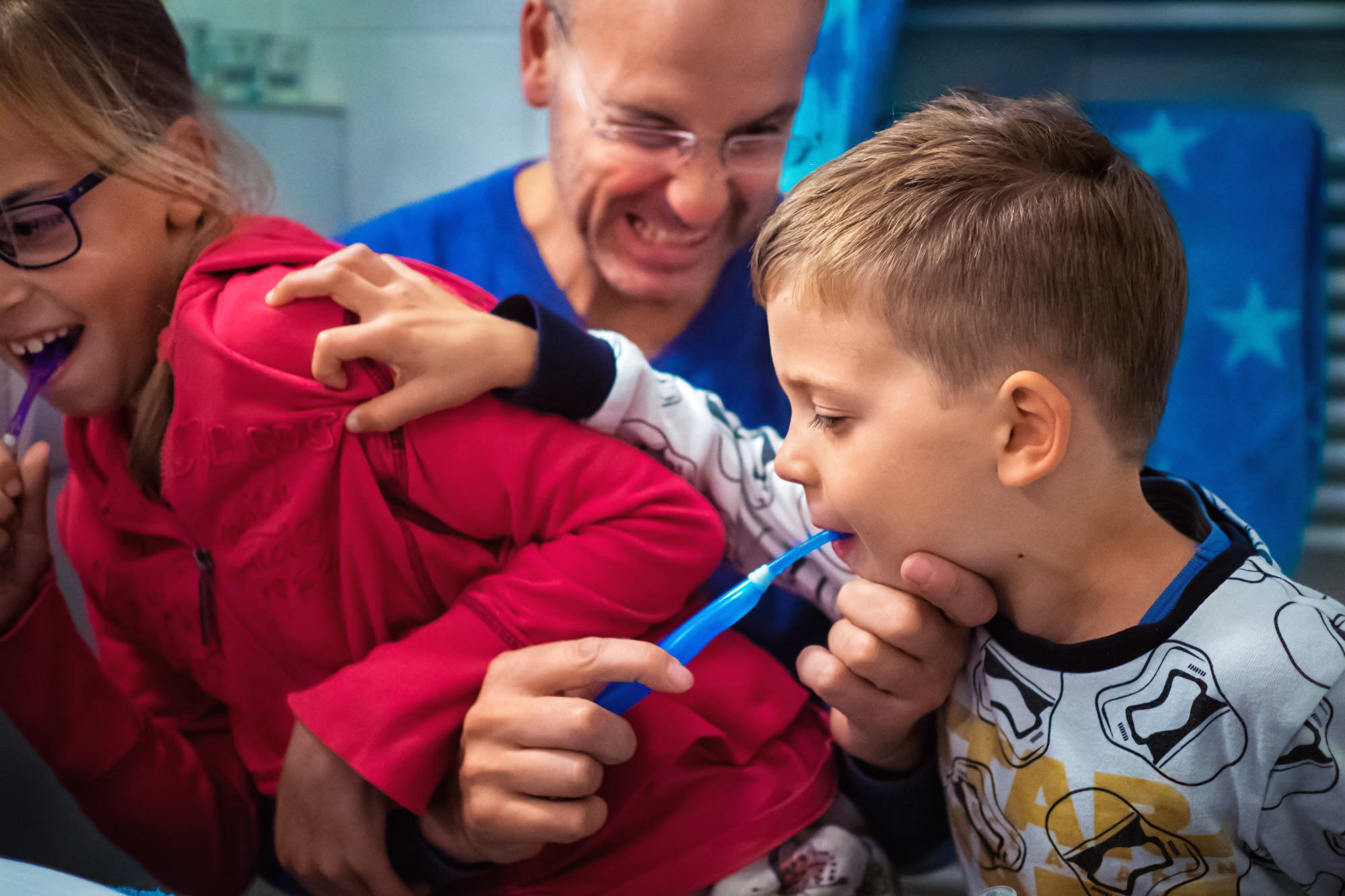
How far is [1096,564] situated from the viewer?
2.23ft

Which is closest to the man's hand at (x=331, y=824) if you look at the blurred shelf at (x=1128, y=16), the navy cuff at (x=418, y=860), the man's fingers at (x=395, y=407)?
the navy cuff at (x=418, y=860)

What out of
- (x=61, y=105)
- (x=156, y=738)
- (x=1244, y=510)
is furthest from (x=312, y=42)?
(x=1244, y=510)

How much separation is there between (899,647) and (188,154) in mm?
611

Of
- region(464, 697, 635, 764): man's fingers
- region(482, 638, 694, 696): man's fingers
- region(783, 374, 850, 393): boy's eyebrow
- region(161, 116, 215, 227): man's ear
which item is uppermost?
region(161, 116, 215, 227): man's ear

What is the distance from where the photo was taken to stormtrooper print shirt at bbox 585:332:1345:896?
61 centimetres

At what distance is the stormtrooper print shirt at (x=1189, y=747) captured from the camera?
0.61 metres

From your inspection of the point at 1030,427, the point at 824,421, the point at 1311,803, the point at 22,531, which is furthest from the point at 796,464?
the point at 22,531

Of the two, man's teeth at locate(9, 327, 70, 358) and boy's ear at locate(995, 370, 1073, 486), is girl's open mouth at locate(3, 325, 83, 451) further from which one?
boy's ear at locate(995, 370, 1073, 486)

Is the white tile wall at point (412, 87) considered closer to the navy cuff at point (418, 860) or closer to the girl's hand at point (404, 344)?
the girl's hand at point (404, 344)

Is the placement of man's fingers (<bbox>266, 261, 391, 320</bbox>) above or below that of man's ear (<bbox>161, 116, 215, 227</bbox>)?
below

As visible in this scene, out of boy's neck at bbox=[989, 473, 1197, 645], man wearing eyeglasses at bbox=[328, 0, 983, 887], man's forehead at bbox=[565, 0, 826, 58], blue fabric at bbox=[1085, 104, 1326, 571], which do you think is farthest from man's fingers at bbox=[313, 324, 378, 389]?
blue fabric at bbox=[1085, 104, 1326, 571]

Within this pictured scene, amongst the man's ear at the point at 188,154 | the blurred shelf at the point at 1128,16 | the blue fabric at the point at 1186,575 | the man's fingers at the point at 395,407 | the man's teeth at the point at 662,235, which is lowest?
the blue fabric at the point at 1186,575

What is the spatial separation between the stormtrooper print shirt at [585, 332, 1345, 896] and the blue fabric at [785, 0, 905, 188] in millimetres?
290

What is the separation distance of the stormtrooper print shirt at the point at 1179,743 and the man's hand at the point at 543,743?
0.60 ft
